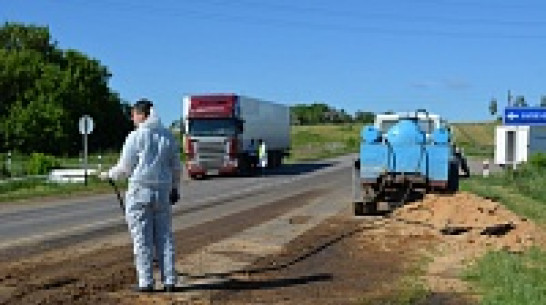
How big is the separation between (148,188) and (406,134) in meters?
12.3

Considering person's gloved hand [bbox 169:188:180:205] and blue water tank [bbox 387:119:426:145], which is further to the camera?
blue water tank [bbox 387:119:426:145]

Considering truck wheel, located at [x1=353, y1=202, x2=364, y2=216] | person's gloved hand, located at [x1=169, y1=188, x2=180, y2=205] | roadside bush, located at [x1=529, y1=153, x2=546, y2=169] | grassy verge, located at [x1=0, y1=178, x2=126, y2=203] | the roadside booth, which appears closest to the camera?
person's gloved hand, located at [x1=169, y1=188, x2=180, y2=205]

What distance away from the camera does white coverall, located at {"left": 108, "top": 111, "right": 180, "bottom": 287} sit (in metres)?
9.66

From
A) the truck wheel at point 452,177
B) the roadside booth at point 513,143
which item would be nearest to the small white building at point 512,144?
the roadside booth at point 513,143

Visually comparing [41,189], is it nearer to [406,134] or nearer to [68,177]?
[68,177]

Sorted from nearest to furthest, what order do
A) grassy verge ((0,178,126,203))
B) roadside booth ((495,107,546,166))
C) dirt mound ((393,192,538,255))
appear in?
dirt mound ((393,192,538,255))
grassy verge ((0,178,126,203))
roadside booth ((495,107,546,166))

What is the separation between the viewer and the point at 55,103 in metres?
90.3

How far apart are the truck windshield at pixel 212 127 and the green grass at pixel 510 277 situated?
31.8 m

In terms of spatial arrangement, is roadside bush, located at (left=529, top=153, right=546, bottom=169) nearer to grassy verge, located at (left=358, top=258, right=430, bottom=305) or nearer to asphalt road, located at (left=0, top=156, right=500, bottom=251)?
asphalt road, located at (left=0, top=156, right=500, bottom=251)

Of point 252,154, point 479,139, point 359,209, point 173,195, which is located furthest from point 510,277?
point 479,139

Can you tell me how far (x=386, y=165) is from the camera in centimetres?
2130

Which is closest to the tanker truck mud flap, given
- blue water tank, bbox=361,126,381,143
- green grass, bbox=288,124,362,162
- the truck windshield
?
blue water tank, bbox=361,126,381,143

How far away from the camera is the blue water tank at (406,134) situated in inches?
832

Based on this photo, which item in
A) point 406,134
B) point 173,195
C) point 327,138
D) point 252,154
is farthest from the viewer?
point 327,138
